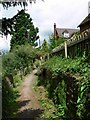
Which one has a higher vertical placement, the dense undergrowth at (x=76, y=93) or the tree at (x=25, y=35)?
the tree at (x=25, y=35)

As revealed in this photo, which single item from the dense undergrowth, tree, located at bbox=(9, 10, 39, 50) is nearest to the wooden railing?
the dense undergrowth

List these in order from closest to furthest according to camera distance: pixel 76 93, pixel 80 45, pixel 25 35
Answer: pixel 76 93
pixel 80 45
pixel 25 35

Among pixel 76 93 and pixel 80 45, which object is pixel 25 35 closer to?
pixel 80 45

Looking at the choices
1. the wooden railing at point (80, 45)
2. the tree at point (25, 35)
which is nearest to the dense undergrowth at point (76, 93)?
the wooden railing at point (80, 45)

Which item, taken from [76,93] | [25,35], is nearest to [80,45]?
[76,93]

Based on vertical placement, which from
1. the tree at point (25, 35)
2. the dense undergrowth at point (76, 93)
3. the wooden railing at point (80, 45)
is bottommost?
the dense undergrowth at point (76, 93)

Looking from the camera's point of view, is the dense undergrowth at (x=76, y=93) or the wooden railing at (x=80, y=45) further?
the wooden railing at (x=80, y=45)

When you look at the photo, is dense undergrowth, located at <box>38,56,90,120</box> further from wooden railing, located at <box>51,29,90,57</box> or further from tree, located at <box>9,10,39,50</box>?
tree, located at <box>9,10,39,50</box>

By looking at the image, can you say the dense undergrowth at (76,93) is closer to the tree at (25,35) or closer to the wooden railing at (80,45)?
the wooden railing at (80,45)

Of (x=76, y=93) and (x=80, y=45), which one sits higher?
(x=80, y=45)

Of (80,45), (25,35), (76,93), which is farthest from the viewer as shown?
(25,35)

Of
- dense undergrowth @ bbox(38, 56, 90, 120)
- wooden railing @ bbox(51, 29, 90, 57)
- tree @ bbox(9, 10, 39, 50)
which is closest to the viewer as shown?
dense undergrowth @ bbox(38, 56, 90, 120)

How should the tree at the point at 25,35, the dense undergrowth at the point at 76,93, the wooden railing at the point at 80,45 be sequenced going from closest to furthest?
1. the dense undergrowth at the point at 76,93
2. the wooden railing at the point at 80,45
3. the tree at the point at 25,35

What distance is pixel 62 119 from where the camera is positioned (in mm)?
10117
